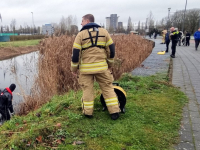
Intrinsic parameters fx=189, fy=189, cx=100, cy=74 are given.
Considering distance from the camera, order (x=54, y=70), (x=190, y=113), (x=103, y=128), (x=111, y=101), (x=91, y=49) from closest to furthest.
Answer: (x=103, y=128)
(x=91, y=49)
(x=111, y=101)
(x=190, y=113)
(x=54, y=70)

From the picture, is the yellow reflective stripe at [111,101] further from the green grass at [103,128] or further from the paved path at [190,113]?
the paved path at [190,113]

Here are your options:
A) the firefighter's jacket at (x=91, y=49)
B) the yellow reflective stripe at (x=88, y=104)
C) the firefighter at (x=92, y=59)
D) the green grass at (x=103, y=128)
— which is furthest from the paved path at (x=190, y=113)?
the firefighter's jacket at (x=91, y=49)

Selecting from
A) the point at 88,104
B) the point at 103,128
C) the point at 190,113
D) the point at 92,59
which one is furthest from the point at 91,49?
the point at 190,113

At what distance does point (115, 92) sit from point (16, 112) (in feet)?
13.8

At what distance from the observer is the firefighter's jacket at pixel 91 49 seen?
3111 millimetres

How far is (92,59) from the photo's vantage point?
317cm

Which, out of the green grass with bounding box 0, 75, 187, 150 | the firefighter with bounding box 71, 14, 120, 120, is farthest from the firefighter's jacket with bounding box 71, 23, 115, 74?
the green grass with bounding box 0, 75, 187, 150

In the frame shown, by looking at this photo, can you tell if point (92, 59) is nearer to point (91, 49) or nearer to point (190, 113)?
point (91, 49)

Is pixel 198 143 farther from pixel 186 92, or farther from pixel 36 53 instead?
pixel 36 53

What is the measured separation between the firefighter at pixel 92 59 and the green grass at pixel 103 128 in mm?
285

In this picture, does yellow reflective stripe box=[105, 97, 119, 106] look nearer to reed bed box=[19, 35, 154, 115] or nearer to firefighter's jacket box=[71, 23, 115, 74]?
firefighter's jacket box=[71, 23, 115, 74]

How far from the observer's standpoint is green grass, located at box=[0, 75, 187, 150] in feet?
8.59

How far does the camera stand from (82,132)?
2.96 m

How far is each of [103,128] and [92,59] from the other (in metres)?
1.14
